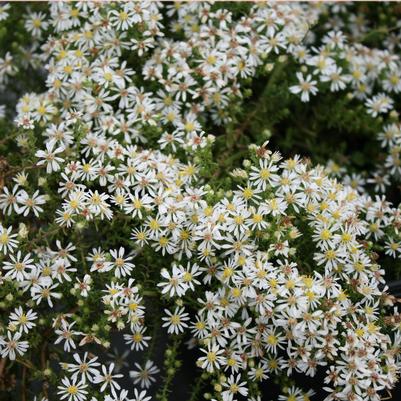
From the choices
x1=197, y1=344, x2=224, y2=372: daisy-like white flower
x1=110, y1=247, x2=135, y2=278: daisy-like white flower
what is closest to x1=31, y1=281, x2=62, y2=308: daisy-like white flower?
x1=110, y1=247, x2=135, y2=278: daisy-like white flower

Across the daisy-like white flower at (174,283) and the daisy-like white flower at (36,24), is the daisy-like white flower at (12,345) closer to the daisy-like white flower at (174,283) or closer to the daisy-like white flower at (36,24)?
the daisy-like white flower at (174,283)

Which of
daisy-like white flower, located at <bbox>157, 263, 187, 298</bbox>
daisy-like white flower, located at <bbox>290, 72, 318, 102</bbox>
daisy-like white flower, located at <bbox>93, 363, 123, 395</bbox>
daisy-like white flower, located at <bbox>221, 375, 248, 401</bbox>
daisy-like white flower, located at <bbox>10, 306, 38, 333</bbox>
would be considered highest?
daisy-like white flower, located at <bbox>290, 72, 318, 102</bbox>

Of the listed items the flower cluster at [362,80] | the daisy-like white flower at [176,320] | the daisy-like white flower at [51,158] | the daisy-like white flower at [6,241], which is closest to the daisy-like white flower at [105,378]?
the daisy-like white flower at [176,320]

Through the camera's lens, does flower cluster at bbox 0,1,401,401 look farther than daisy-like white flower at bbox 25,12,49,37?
No

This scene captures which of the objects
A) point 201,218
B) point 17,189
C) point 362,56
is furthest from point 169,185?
point 362,56

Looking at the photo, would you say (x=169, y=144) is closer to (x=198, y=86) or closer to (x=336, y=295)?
(x=198, y=86)

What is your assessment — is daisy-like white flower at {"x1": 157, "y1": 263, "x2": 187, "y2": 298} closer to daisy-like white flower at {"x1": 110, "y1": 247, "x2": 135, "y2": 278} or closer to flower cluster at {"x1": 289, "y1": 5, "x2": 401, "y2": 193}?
daisy-like white flower at {"x1": 110, "y1": 247, "x2": 135, "y2": 278}

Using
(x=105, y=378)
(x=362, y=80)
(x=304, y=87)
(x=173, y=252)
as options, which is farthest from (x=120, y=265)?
(x=362, y=80)

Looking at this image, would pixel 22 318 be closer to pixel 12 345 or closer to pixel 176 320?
pixel 12 345
